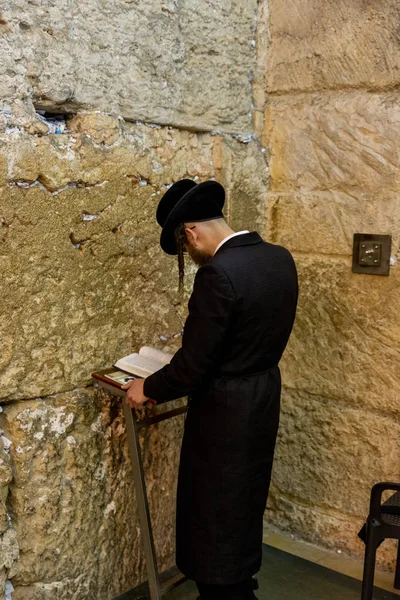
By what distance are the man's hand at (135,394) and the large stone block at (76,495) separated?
255mm

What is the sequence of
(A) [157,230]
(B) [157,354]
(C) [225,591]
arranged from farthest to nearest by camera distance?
(A) [157,230]
(B) [157,354]
(C) [225,591]

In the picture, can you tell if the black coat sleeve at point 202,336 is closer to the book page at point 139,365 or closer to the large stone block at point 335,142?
the book page at point 139,365

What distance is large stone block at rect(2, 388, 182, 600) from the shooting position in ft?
7.80

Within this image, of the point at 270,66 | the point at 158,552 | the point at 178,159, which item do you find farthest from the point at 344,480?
the point at 270,66

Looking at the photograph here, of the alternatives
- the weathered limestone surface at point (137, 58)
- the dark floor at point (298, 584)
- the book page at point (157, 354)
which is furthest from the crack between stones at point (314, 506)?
the weathered limestone surface at point (137, 58)

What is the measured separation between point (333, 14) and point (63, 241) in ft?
4.90

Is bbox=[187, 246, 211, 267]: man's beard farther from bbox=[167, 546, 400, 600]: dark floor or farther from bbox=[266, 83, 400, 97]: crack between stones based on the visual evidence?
bbox=[167, 546, 400, 600]: dark floor

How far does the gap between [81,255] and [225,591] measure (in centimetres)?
124

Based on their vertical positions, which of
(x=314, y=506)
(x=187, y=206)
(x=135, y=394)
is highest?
(x=187, y=206)

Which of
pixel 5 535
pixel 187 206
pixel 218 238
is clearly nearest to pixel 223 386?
pixel 218 238

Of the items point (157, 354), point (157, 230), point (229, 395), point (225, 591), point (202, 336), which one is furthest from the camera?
point (157, 230)

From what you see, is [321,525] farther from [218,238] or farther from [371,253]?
[218,238]

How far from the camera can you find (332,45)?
9.62 feet

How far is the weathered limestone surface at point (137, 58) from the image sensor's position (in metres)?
A: 2.24
